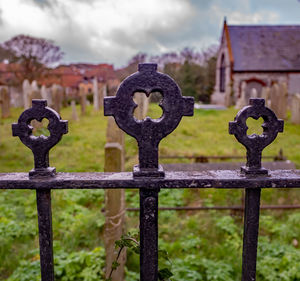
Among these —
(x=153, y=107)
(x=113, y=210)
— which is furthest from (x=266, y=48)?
(x=113, y=210)

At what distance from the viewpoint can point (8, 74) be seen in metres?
27.5

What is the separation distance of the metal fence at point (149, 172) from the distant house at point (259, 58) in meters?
21.5

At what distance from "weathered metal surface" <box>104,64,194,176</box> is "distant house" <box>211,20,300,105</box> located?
850 inches

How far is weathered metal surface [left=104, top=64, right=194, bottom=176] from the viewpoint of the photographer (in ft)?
3.63

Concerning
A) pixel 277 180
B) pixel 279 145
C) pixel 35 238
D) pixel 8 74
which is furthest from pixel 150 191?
pixel 8 74

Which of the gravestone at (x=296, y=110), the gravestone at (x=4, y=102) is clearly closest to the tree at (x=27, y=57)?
the gravestone at (x=4, y=102)

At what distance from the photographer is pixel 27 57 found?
25984mm

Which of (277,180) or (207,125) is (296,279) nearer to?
(277,180)

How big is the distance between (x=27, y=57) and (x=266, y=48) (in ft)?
64.2

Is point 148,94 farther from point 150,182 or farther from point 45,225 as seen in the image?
point 45,225

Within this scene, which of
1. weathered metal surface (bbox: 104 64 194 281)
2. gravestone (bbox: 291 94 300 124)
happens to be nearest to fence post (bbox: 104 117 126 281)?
weathered metal surface (bbox: 104 64 194 281)

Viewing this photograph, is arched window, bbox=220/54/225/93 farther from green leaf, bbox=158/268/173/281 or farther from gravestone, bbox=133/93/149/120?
green leaf, bbox=158/268/173/281

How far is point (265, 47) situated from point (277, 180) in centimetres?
2333

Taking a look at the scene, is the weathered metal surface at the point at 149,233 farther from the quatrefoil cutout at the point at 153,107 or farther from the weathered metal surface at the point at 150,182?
the quatrefoil cutout at the point at 153,107
